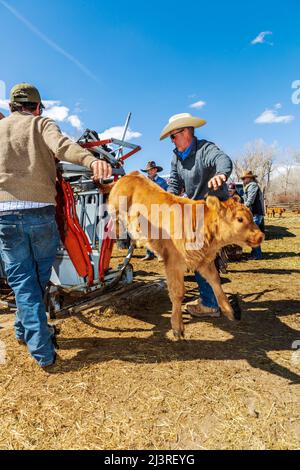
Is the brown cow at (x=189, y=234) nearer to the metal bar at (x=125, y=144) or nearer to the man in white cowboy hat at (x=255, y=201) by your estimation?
the metal bar at (x=125, y=144)

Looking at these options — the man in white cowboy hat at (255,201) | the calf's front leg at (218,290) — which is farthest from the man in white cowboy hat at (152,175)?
the calf's front leg at (218,290)

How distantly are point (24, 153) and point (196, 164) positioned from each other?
7.22 feet

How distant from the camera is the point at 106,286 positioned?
4777mm

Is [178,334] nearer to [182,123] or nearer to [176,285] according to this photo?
[176,285]

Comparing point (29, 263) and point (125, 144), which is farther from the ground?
point (125, 144)

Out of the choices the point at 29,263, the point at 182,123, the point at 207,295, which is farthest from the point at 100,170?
the point at 207,295

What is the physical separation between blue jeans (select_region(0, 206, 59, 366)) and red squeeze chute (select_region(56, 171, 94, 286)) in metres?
0.55

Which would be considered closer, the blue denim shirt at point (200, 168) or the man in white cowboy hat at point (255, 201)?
the blue denim shirt at point (200, 168)

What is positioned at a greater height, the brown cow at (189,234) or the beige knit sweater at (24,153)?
the beige knit sweater at (24,153)

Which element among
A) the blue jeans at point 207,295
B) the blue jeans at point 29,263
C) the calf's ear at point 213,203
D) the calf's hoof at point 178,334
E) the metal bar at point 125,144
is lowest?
the calf's hoof at point 178,334

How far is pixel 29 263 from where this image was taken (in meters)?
3.10

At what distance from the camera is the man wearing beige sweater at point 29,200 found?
9.67 feet

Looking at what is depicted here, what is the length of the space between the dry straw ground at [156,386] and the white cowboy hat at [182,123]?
256 centimetres

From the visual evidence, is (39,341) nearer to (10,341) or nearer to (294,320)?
(10,341)
